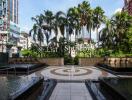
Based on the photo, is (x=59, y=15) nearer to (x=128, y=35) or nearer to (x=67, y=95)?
(x=128, y=35)

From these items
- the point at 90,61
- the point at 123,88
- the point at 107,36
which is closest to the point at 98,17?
the point at 107,36

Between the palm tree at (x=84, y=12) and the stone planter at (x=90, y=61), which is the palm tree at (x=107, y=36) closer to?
the palm tree at (x=84, y=12)

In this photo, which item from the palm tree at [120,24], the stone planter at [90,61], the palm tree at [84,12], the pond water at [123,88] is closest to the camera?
the pond water at [123,88]

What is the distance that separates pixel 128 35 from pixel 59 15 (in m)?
12.4

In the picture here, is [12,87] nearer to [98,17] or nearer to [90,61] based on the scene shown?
[90,61]

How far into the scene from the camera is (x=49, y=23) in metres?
50.4

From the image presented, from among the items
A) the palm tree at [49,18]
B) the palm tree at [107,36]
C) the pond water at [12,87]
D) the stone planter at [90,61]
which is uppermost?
the palm tree at [49,18]

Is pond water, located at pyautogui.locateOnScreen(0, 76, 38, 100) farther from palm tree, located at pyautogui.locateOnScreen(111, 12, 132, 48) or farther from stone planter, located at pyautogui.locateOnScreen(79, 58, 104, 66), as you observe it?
palm tree, located at pyautogui.locateOnScreen(111, 12, 132, 48)

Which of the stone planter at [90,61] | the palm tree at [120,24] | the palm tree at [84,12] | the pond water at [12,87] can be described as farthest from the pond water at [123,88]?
the palm tree at [84,12]

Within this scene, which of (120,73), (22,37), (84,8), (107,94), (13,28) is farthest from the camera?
(22,37)

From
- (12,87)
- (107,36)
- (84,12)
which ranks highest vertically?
(84,12)

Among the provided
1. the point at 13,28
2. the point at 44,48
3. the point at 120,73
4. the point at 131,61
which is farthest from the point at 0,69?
the point at 13,28

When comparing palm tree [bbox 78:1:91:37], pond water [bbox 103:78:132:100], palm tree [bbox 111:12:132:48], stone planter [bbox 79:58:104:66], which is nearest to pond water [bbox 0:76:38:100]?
pond water [bbox 103:78:132:100]

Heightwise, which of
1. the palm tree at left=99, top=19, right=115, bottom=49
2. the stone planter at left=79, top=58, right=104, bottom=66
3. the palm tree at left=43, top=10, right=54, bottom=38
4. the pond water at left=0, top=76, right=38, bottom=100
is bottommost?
the pond water at left=0, top=76, right=38, bottom=100
